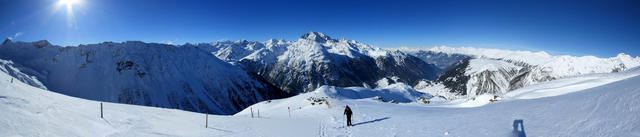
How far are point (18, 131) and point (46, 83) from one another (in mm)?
231481

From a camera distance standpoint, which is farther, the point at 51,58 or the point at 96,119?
the point at 51,58

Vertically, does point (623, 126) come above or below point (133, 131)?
above

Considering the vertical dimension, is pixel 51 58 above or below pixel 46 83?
above


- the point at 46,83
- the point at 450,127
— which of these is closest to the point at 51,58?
the point at 46,83

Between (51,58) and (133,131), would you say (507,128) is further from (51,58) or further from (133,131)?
(51,58)

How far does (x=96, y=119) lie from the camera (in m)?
14.1

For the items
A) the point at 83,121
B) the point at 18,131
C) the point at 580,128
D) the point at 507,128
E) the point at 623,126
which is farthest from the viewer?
the point at 83,121

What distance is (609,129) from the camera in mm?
7172

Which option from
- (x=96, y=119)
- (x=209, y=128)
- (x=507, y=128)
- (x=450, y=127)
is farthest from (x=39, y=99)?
(x=507, y=128)

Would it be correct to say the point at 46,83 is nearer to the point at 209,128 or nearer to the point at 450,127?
the point at 209,128

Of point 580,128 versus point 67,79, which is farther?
point 67,79

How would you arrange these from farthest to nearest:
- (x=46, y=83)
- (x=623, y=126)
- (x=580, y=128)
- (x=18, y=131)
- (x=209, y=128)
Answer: (x=46, y=83) < (x=209, y=128) < (x=18, y=131) < (x=580, y=128) < (x=623, y=126)

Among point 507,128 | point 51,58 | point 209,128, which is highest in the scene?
point 51,58

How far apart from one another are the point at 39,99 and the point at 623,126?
2636 centimetres
